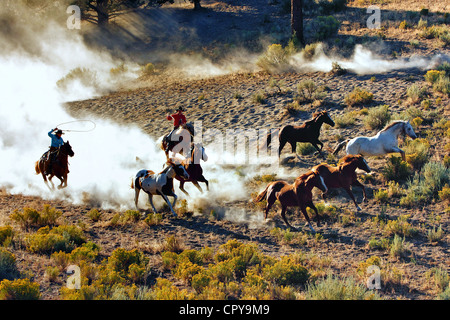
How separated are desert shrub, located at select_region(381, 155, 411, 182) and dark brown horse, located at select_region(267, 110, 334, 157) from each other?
2.55 meters

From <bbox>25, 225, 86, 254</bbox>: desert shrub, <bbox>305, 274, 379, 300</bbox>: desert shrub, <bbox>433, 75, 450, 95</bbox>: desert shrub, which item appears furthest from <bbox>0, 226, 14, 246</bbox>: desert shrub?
<bbox>433, 75, 450, 95</bbox>: desert shrub

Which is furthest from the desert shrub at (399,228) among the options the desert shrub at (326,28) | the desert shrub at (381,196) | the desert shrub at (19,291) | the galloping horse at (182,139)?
the desert shrub at (326,28)

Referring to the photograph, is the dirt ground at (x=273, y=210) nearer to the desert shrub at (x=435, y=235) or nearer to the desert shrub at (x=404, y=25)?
the desert shrub at (x=435, y=235)

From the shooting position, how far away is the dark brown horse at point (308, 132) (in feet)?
51.8

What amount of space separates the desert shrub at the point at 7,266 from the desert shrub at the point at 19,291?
1.04m

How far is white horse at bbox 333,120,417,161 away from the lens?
546 inches

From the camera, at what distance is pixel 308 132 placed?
16.0 metres

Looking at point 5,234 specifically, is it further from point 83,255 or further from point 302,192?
point 302,192

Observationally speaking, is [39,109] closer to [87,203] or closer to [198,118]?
[198,118]

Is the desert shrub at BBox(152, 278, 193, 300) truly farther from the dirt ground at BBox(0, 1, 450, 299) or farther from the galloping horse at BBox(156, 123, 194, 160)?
the galloping horse at BBox(156, 123, 194, 160)

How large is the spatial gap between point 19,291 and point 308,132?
1062 centimetres
